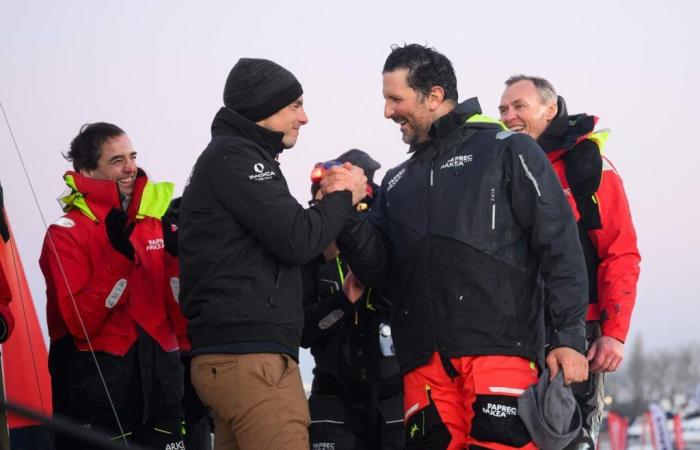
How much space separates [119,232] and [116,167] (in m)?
0.37

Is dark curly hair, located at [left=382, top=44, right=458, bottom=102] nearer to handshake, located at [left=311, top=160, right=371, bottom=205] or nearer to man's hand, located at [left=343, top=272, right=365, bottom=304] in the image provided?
handshake, located at [left=311, top=160, right=371, bottom=205]

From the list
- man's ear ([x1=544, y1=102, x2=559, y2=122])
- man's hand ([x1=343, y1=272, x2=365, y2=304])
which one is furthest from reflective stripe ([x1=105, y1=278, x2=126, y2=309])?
man's ear ([x1=544, y1=102, x2=559, y2=122])

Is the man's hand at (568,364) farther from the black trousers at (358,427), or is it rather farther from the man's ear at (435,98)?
the black trousers at (358,427)

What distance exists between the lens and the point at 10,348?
427 cm

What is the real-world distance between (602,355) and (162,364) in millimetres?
1924

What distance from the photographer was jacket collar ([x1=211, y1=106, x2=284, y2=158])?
4062 millimetres

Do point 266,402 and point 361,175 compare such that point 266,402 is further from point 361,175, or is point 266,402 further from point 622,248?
point 622,248

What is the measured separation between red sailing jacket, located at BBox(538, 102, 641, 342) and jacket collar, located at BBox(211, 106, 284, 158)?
142cm

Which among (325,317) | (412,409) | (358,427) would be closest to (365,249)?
(412,409)

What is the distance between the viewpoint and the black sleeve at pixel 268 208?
3822 millimetres

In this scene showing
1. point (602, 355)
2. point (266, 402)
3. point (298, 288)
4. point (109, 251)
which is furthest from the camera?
point (109, 251)

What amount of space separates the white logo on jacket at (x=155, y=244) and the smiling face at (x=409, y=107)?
150cm

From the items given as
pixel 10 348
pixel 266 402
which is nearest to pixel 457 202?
pixel 266 402

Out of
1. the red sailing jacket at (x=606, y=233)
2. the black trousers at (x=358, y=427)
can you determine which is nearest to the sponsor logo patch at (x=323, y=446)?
the black trousers at (x=358, y=427)
